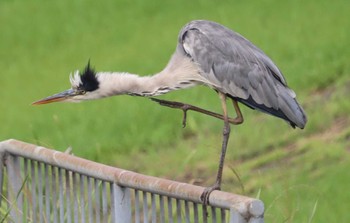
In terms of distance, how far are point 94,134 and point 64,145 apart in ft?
1.32

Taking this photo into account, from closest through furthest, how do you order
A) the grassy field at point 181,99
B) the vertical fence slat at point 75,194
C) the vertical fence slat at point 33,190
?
the vertical fence slat at point 75,194, the vertical fence slat at point 33,190, the grassy field at point 181,99

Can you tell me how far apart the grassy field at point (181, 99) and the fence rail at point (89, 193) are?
1.44 m

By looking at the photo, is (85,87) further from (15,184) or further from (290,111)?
(290,111)

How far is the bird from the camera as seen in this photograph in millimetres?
6496

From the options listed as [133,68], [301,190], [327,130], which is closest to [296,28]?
[133,68]

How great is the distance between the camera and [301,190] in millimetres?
9125

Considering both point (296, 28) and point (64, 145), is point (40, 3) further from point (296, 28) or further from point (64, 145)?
point (64, 145)

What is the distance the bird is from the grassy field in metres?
1.36

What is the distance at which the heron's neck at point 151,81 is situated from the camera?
6.49m

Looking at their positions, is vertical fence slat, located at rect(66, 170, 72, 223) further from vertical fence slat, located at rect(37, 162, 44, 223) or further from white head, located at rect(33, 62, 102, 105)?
white head, located at rect(33, 62, 102, 105)

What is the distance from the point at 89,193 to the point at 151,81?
0.81 metres

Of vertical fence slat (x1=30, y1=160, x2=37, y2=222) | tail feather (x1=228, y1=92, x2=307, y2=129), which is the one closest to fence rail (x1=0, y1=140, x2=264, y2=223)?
vertical fence slat (x1=30, y1=160, x2=37, y2=222)

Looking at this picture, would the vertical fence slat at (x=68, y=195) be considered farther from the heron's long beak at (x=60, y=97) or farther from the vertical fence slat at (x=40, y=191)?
the heron's long beak at (x=60, y=97)

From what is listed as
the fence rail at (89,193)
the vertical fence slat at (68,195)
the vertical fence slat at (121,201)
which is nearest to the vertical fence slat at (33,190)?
the fence rail at (89,193)
